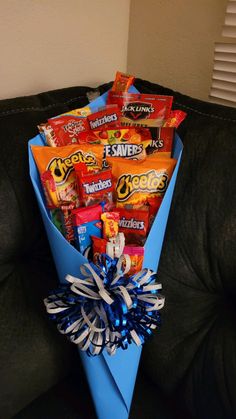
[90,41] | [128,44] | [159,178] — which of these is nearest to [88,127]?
[159,178]

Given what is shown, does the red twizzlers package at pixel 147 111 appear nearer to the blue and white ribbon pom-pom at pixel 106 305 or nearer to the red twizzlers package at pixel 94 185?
the red twizzlers package at pixel 94 185

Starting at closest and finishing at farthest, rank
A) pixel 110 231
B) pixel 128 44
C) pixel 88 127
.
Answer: pixel 110 231 → pixel 88 127 → pixel 128 44

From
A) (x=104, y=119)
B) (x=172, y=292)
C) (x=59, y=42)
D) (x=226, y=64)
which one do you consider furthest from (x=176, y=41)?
(x=172, y=292)

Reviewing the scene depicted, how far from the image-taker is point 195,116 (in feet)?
2.45

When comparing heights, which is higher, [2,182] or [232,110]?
[232,110]

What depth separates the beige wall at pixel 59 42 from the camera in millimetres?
839

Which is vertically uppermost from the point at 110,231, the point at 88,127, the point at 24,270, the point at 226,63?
the point at 226,63

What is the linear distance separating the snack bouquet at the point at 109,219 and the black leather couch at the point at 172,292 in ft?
0.18

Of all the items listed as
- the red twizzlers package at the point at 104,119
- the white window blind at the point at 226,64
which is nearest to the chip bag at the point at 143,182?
the red twizzlers package at the point at 104,119

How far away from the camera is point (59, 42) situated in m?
0.92

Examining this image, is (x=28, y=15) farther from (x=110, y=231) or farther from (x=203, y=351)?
(x=203, y=351)

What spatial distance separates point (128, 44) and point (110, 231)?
0.72 metres

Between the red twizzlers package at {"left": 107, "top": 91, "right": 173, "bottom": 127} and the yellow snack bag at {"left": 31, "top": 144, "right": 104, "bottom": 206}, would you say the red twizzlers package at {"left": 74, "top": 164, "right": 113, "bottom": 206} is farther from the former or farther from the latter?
the red twizzlers package at {"left": 107, "top": 91, "right": 173, "bottom": 127}

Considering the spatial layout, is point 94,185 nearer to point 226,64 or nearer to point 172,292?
point 172,292
